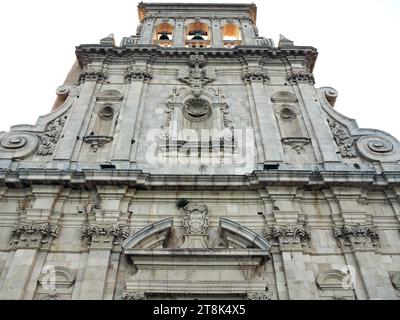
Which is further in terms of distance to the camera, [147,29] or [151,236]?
[147,29]

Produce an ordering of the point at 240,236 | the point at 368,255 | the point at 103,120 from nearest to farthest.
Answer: the point at 368,255 < the point at 240,236 < the point at 103,120

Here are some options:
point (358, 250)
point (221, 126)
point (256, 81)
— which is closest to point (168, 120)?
point (221, 126)

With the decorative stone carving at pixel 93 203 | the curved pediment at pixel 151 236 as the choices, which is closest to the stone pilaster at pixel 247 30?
the decorative stone carving at pixel 93 203

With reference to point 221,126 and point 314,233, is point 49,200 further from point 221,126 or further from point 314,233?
point 314,233

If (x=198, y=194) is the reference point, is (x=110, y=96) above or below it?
above

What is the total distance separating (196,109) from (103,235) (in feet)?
22.4

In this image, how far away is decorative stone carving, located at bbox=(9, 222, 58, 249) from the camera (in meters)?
10.8

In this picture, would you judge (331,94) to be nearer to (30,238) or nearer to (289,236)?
(289,236)

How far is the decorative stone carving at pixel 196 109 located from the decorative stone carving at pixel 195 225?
184 inches

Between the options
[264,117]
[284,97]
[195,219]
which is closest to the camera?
[195,219]

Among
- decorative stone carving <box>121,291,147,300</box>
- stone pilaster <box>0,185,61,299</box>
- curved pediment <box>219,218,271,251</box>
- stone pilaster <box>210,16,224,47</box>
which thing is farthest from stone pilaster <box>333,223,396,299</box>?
stone pilaster <box>210,16,224,47</box>

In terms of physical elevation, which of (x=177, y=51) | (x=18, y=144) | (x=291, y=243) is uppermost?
(x=177, y=51)

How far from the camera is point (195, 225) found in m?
11.3

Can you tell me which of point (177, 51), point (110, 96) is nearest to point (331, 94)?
point (177, 51)
